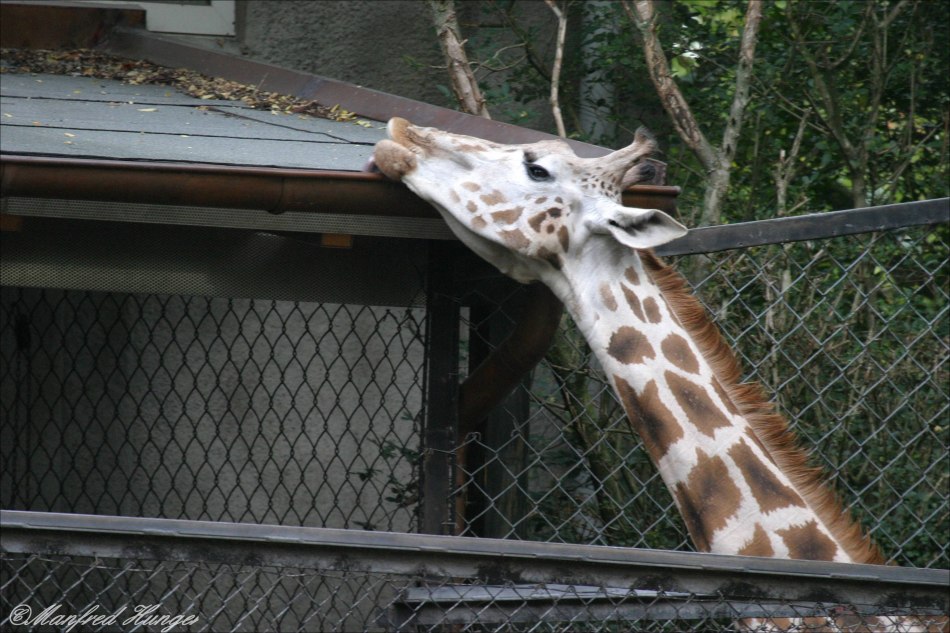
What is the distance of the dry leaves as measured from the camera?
12.1ft

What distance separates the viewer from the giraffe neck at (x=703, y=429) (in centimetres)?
278

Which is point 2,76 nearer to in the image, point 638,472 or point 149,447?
point 149,447

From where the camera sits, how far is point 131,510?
5.00m

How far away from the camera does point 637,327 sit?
289 centimetres

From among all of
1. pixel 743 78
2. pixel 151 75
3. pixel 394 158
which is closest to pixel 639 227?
pixel 394 158

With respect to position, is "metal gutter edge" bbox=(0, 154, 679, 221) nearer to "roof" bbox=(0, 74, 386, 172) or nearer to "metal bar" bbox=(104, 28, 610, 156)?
"roof" bbox=(0, 74, 386, 172)

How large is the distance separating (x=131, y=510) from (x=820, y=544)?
3194 millimetres

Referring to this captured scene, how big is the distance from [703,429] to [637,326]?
29cm

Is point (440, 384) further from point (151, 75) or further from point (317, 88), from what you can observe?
point (151, 75)

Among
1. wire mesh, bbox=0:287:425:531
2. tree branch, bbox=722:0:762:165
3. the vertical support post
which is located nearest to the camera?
the vertical support post

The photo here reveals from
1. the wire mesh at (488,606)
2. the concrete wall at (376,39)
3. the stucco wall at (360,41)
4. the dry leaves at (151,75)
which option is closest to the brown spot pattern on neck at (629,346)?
the wire mesh at (488,606)

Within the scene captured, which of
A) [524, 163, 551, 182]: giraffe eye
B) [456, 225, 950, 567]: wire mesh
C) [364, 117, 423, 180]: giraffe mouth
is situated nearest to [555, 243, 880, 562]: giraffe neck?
[524, 163, 551, 182]: giraffe eye

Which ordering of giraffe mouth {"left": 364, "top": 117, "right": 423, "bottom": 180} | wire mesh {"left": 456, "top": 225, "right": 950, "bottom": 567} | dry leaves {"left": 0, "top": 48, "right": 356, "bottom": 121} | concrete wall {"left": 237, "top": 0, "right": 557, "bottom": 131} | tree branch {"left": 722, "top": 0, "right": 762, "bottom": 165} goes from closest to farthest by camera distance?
giraffe mouth {"left": 364, "top": 117, "right": 423, "bottom": 180} < dry leaves {"left": 0, "top": 48, "right": 356, "bottom": 121} < wire mesh {"left": 456, "top": 225, "right": 950, "bottom": 567} < tree branch {"left": 722, "top": 0, "right": 762, "bottom": 165} < concrete wall {"left": 237, "top": 0, "right": 557, "bottom": 131}

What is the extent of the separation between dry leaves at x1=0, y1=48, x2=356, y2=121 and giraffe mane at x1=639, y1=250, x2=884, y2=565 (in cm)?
121
